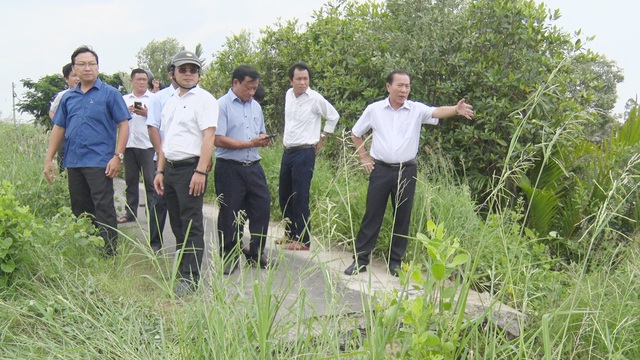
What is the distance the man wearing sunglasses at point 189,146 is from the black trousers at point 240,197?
1.82ft

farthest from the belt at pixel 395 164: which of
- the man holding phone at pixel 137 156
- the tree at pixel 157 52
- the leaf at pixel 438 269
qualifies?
the tree at pixel 157 52

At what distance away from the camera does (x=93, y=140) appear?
545 centimetres

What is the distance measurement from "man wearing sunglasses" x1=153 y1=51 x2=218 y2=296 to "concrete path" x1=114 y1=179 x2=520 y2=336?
0.49 ft

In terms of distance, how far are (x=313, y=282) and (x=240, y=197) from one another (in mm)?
967

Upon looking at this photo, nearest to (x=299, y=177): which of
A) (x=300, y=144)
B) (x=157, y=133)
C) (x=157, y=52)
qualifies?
(x=300, y=144)

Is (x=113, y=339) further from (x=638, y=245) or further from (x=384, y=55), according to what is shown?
(x=384, y=55)

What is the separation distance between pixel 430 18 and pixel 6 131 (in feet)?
23.2

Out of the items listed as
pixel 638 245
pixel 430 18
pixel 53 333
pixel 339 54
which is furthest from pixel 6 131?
pixel 638 245

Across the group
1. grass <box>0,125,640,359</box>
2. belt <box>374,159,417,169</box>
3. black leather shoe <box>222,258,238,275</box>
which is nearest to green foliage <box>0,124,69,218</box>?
grass <box>0,125,640,359</box>

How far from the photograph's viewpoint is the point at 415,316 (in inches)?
105

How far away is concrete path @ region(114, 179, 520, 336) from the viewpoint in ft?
9.61

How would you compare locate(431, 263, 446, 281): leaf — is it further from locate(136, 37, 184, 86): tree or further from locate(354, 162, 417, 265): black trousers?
locate(136, 37, 184, 86): tree

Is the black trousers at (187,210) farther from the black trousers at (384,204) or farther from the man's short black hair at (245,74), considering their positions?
the black trousers at (384,204)

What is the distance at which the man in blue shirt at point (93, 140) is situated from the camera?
5.44 m
